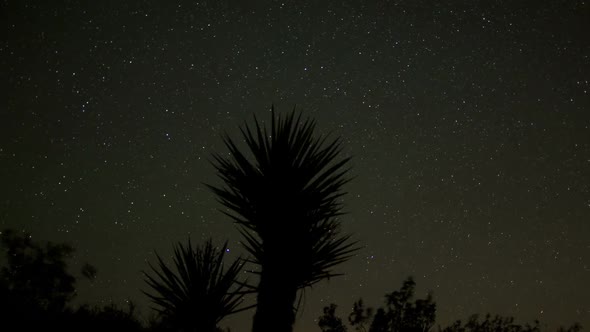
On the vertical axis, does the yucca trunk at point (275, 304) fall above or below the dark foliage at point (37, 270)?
below

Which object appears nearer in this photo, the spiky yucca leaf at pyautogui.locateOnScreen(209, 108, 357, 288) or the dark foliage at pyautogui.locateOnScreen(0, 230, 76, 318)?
the spiky yucca leaf at pyautogui.locateOnScreen(209, 108, 357, 288)

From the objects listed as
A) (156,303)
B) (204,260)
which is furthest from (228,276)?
(156,303)

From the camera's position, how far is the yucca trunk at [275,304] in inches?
135

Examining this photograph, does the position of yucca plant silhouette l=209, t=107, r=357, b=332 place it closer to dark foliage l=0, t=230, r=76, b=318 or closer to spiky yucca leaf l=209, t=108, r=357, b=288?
spiky yucca leaf l=209, t=108, r=357, b=288

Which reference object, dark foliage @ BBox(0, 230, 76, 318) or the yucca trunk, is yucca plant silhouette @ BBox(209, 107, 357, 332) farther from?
dark foliage @ BBox(0, 230, 76, 318)

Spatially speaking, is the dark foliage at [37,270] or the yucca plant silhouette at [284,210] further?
the dark foliage at [37,270]

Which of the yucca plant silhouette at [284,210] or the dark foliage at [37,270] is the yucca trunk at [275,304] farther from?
the dark foliage at [37,270]

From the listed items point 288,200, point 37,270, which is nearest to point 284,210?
point 288,200

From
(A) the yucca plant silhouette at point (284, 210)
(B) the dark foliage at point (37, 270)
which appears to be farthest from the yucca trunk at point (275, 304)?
(B) the dark foliage at point (37, 270)

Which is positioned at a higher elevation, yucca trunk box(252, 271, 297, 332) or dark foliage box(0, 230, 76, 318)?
dark foliage box(0, 230, 76, 318)

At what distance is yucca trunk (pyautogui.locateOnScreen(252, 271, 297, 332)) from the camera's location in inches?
135

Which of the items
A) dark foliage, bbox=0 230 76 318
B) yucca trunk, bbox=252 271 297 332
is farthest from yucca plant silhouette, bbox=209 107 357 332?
dark foliage, bbox=0 230 76 318

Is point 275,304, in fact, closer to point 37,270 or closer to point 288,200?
point 288,200

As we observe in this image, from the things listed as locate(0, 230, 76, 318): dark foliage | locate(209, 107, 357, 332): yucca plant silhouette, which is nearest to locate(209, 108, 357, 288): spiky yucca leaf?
locate(209, 107, 357, 332): yucca plant silhouette
